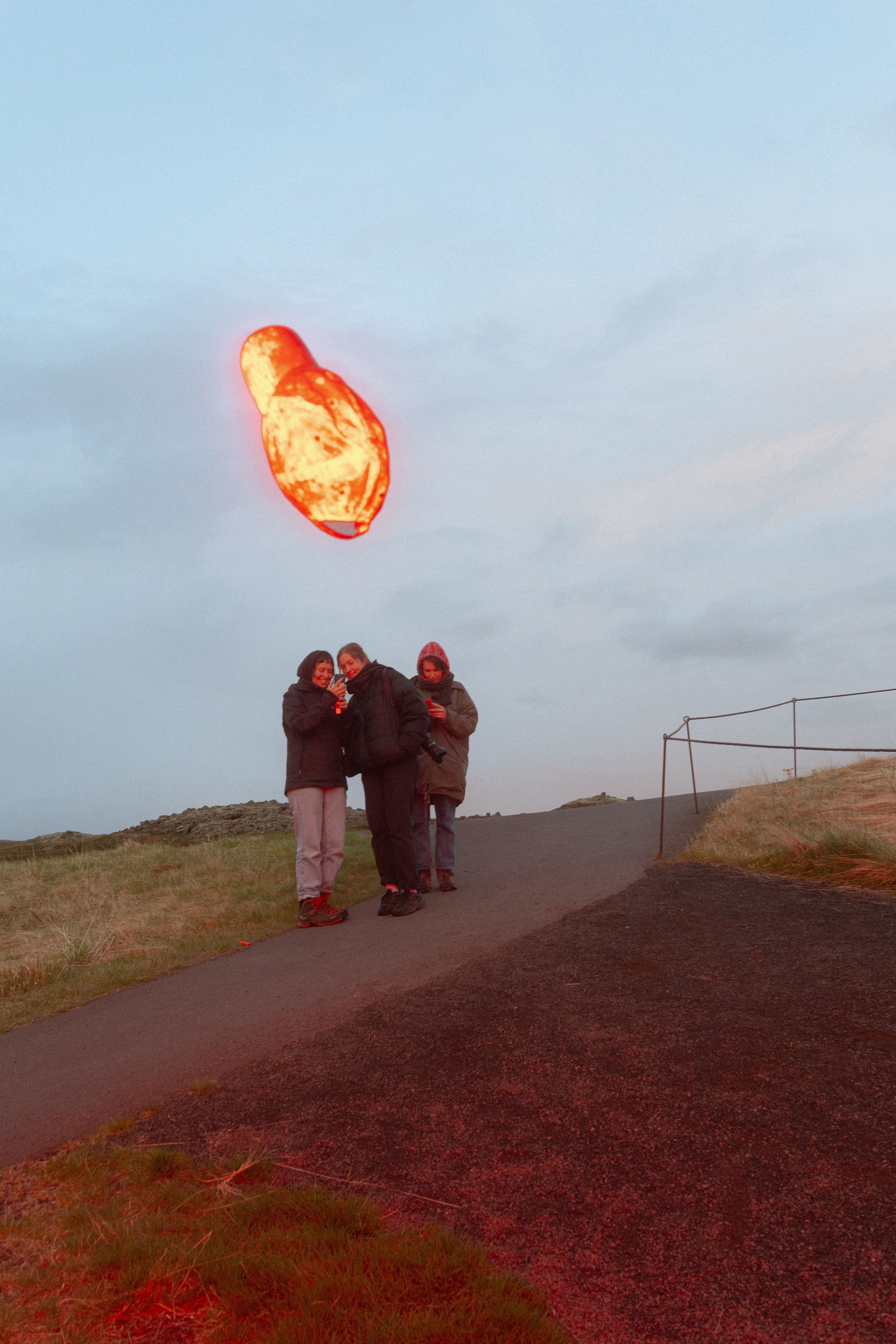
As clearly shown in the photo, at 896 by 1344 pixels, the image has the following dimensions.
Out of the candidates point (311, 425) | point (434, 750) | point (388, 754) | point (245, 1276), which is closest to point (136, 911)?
point (388, 754)

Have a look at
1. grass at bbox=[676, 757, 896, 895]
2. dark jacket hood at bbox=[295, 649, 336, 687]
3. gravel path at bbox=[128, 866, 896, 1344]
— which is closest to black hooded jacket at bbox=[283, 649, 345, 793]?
dark jacket hood at bbox=[295, 649, 336, 687]

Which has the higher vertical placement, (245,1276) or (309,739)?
(309,739)

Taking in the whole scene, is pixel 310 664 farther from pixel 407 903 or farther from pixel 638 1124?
pixel 638 1124

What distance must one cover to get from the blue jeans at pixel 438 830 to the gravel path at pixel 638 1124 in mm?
3091

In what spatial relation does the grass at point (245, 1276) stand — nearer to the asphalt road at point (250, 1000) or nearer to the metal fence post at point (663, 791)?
the asphalt road at point (250, 1000)

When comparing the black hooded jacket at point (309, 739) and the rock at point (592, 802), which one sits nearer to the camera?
the black hooded jacket at point (309, 739)

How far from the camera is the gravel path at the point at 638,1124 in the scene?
2.59 m

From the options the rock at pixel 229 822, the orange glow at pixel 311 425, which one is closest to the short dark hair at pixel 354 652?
the orange glow at pixel 311 425

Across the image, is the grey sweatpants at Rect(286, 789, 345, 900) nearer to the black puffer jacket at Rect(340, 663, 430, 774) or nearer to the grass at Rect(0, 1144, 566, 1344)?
the black puffer jacket at Rect(340, 663, 430, 774)

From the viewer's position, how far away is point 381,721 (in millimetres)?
8289

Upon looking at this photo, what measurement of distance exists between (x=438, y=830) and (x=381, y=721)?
1735 mm

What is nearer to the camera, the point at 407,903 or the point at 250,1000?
the point at 250,1000

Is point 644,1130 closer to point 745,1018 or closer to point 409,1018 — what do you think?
point 745,1018

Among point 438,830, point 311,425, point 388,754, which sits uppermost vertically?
point 311,425
